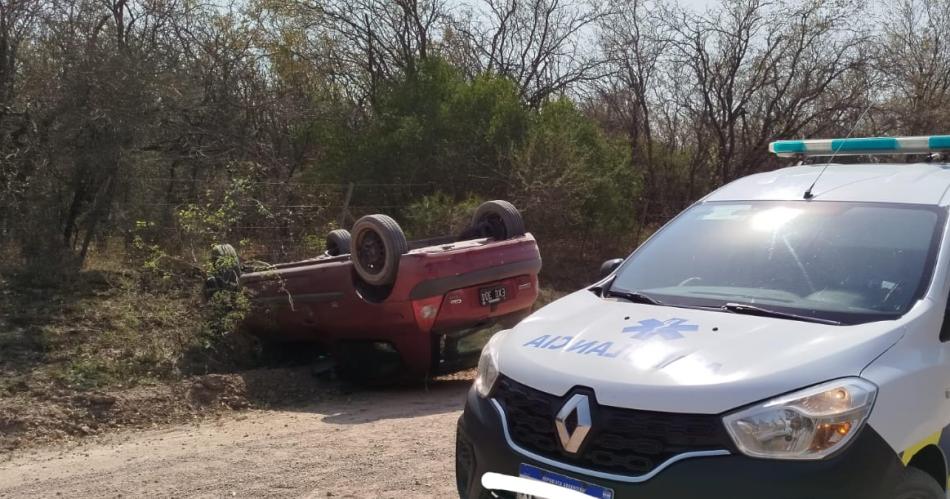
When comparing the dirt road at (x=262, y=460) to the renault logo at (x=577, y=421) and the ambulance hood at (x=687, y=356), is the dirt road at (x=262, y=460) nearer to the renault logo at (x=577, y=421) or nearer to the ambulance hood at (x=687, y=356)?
the ambulance hood at (x=687, y=356)

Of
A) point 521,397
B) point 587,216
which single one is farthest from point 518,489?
point 587,216

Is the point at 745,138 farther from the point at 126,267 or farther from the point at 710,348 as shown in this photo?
the point at 710,348

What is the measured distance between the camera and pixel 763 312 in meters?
3.58

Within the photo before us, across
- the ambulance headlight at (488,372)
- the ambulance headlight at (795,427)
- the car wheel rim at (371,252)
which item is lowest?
the ambulance headlight at (795,427)

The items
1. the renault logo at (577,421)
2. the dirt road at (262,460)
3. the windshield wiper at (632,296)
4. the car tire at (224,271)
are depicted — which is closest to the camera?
the renault logo at (577,421)

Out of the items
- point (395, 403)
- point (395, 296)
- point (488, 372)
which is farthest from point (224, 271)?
point (488, 372)

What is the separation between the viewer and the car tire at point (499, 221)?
8.91 metres

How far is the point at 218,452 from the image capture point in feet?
19.4

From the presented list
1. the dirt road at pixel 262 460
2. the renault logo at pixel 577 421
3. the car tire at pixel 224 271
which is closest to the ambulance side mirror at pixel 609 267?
the dirt road at pixel 262 460

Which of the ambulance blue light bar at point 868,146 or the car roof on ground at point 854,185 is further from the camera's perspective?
the ambulance blue light bar at point 868,146

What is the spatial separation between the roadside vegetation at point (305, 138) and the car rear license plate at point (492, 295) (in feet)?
8.30

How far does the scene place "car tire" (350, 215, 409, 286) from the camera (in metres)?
7.79

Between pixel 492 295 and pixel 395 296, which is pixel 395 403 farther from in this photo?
pixel 492 295

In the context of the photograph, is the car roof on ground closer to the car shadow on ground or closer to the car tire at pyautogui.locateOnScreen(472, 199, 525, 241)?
the car shadow on ground
